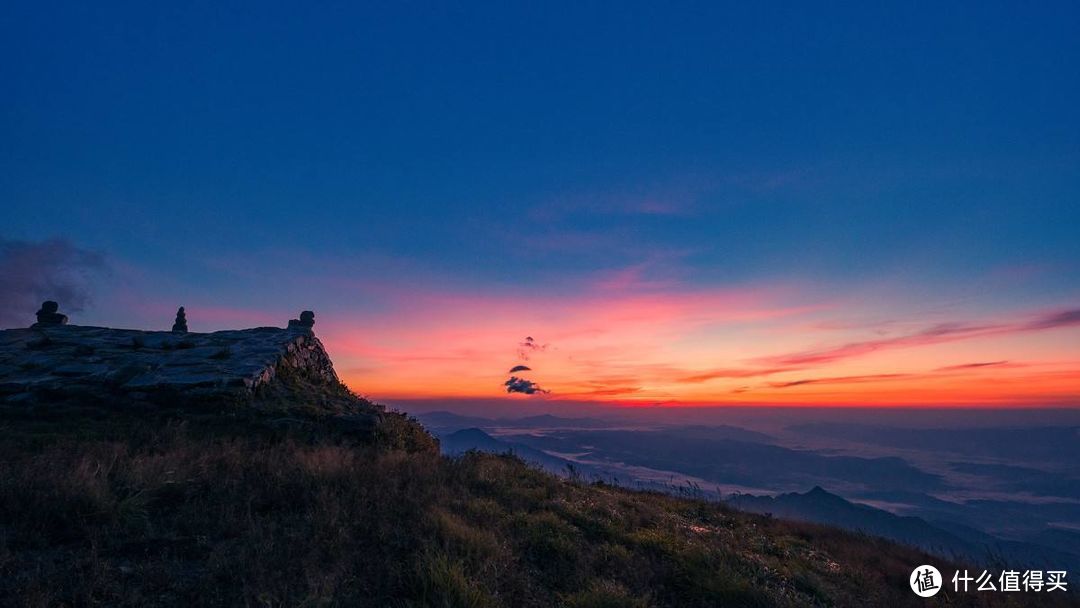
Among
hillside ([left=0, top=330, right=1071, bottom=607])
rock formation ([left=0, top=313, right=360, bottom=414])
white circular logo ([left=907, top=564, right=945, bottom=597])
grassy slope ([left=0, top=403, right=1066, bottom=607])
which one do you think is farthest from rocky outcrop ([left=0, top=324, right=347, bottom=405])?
white circular logo ([left=907, top=564, right=945, bottom=597])

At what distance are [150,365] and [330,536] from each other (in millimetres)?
12786

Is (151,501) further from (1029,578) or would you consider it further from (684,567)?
(1029,578)

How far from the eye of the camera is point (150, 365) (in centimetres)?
1495

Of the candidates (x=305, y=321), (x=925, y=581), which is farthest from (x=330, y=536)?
(x=305, y=321)

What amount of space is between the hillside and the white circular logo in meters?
0.24

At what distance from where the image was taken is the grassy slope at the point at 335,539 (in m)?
4.95

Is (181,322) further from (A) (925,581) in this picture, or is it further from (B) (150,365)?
(A) (925,581)

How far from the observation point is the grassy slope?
495 cm

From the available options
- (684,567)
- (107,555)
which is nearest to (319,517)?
(107,555)

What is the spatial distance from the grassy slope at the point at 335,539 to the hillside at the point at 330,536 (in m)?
0.03

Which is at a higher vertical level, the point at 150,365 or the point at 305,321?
the point at 305,321

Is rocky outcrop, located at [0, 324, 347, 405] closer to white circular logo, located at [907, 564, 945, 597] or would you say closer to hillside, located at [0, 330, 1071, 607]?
hillside, located at [0, 330, 1071, 607]

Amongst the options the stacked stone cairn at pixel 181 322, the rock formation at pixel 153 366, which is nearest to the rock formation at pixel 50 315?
the rock formation at pixel 153 366

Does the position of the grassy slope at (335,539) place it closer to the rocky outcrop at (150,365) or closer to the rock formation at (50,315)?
the rocky outcrop at (150,365)
